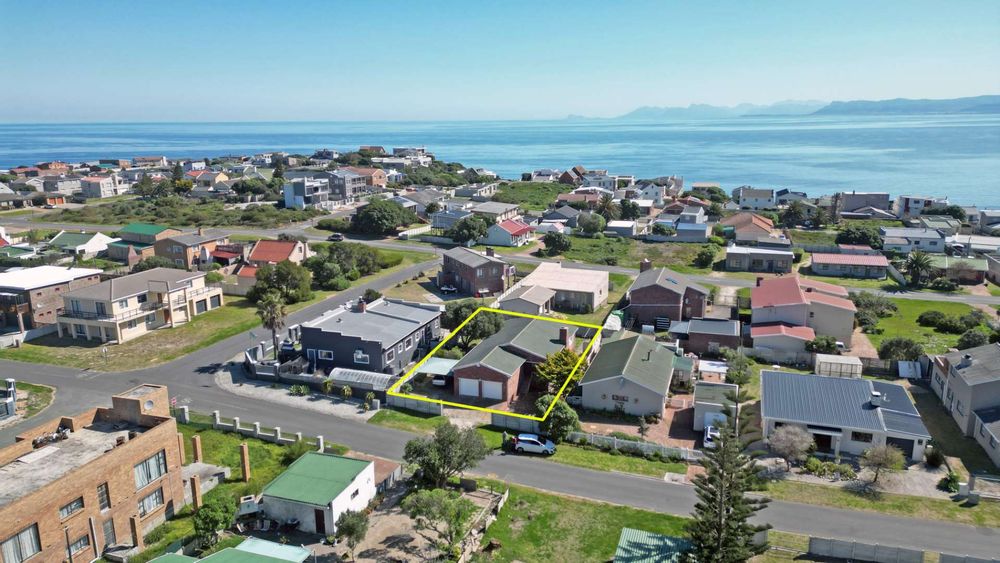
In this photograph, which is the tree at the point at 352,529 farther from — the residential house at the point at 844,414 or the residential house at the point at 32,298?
the residential house at the point at 32,298

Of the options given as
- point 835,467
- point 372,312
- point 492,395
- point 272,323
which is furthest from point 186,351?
point 835,467

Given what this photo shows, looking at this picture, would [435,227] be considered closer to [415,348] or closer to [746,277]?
[746,277]

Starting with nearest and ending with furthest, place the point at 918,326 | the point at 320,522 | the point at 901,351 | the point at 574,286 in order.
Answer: the point at 320,522
the point at 901,351
the point at 918,326
the point at 574,286

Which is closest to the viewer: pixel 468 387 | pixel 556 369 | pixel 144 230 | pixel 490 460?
pixel 490 460

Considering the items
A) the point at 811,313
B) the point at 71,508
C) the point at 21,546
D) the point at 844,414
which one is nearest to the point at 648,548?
the point at 844,414

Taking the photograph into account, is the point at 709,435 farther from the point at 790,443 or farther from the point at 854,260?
the point at 854,260

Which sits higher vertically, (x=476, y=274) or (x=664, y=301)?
(x=476, y=274)

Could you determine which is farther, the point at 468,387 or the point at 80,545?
the point at 468,387

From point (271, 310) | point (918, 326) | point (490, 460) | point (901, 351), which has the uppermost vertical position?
point (271, 310)
